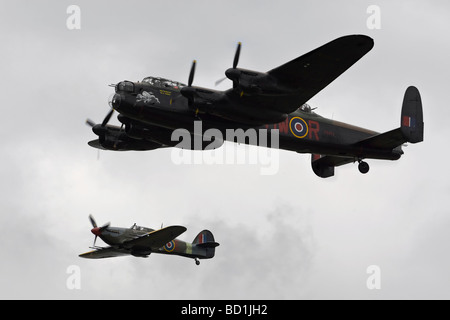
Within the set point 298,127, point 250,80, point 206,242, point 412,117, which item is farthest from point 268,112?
point 206,242

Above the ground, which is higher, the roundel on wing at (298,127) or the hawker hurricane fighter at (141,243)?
the roundel on wing at (298,127)

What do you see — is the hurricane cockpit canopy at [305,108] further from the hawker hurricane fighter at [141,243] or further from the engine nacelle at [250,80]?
the hawker hurricane fighter at [141,243]

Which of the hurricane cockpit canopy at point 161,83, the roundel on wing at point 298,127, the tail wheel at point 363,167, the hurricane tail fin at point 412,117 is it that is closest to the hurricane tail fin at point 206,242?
the tail wheel at point 363,167

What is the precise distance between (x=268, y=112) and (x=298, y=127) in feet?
9.03

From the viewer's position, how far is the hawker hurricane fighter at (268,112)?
30.5m

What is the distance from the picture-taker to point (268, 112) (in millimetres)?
32281

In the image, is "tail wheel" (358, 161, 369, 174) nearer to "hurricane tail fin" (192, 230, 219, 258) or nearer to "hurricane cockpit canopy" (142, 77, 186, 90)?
"hurricane cockpit canopy" (142, 77, 186, 90)

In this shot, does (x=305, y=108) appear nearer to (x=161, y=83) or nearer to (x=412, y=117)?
(x=412, y=117)

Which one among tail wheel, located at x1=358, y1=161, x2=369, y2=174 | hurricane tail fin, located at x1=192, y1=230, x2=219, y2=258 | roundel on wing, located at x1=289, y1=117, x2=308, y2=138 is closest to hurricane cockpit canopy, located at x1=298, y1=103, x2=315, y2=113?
roundel on wing, located at x1=289, y1=117, x2=308, y2=138

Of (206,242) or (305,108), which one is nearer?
(305,108)

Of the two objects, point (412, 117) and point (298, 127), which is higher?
point (412, 117)

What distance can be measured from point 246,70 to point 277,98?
205 centimetres

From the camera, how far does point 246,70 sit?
99.8 feet

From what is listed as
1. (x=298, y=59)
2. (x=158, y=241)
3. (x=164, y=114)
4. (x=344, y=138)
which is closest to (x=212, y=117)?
(x=164, y=114)
